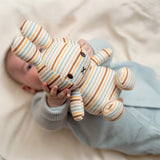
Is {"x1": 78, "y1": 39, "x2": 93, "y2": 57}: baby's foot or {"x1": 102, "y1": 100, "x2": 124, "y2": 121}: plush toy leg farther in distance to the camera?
{"x1": 78, "y1": 39, "x2": 93, "y2": 57}: baby's foot

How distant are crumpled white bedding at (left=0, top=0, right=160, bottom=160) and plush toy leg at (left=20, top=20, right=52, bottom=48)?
30cm

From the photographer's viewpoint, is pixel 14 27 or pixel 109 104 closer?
pixel 109 104

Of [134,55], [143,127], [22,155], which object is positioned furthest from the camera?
[134,55]

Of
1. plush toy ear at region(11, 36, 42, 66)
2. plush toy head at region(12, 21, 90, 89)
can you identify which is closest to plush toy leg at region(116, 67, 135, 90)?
plush toy head at region(12, 21, 90, 89)

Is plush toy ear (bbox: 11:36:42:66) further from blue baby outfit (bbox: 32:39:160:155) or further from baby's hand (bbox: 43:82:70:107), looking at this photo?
blue baby outfit (bbox: 32:39:160:155)

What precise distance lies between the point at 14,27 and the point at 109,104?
50cm

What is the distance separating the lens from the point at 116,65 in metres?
0.82

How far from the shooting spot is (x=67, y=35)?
972 millimetres

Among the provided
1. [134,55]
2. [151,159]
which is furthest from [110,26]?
[151,159]

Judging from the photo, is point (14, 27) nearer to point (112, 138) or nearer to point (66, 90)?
point (66, 90)

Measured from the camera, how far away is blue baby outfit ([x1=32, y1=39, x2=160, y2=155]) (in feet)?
2.40

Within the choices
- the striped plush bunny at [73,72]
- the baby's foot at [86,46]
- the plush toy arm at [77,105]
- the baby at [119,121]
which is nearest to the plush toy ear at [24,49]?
the striped plush bunny at [73,72]

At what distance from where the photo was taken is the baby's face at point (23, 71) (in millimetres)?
721

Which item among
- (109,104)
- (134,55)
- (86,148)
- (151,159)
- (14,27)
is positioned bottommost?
(151,159)
